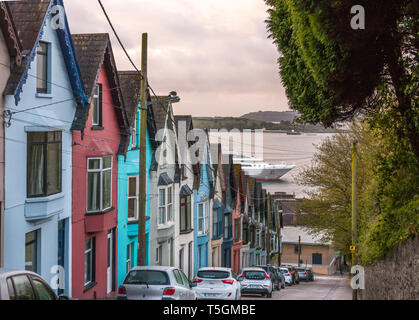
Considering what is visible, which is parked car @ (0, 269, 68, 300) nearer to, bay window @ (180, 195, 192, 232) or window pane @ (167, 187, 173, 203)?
window pane @ (167, 187, 173, 203)

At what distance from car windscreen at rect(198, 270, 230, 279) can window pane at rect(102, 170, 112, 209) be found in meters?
4.97

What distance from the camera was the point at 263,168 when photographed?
160250 mm


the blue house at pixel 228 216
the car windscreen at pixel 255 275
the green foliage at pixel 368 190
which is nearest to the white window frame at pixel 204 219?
the blue house at pixel 228 216

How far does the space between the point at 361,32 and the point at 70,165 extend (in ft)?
42.0

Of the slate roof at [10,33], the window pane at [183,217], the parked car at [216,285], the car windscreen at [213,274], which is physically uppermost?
the slate roof at [10,33]

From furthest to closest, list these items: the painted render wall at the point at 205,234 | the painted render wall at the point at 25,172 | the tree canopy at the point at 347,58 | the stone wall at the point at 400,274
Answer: the painted render wall at the point at 205,234 → the painted render wall at the point at 25,172 → the stone wall at the point at 400,274 → the tree canopy at the point at 347,58

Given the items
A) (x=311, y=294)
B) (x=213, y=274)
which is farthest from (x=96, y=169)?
(x=311, y=294)

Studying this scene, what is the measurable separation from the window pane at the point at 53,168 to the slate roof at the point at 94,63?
1.64m

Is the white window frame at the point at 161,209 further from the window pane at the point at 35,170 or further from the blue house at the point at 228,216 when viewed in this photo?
the blue house at the point at 228,216

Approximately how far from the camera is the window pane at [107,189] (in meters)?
23.7

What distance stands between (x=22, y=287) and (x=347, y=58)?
7802mm

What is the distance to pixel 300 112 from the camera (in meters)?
15.6
